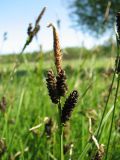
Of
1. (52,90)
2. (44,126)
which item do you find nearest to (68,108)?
(52,90)

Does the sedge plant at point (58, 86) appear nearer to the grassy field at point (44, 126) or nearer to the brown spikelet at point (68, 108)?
the brown spikelet at point (68, 108)

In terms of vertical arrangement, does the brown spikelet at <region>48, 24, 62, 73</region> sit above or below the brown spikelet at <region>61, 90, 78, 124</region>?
above

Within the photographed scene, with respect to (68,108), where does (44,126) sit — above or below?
below

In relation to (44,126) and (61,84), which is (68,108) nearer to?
(61,84)

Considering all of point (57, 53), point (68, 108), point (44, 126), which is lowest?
point (44, 126)

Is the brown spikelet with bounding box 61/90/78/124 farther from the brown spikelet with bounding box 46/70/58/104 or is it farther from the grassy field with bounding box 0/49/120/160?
the grassy field with bounding box 0/49/120/160

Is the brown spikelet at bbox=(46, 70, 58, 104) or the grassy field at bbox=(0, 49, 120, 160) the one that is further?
the grassy field at bbox=(0, 49, 120, 160)

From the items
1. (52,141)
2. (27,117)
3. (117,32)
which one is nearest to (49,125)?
(52,141)

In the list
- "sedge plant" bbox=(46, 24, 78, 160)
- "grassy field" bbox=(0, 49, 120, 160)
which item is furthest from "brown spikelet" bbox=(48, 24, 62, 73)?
"grassy field" bbox=(0, 49, 120, 160)
